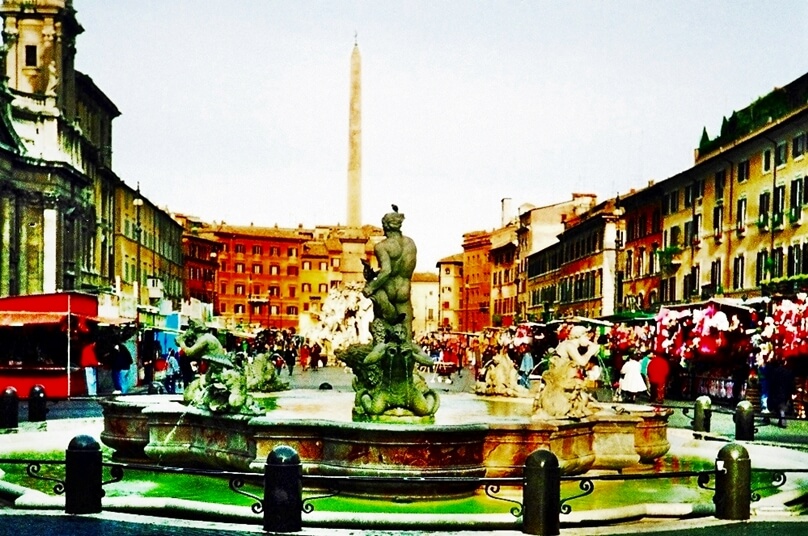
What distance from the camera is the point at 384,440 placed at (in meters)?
11.8

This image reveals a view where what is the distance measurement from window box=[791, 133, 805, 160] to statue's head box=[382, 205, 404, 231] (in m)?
30.1

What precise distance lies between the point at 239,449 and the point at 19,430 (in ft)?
22.1

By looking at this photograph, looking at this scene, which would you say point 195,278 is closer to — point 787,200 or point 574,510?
point 787,200

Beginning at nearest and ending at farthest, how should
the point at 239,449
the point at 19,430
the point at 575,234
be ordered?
the point at 239,449 → the point at 19,430 → the point at 575,234

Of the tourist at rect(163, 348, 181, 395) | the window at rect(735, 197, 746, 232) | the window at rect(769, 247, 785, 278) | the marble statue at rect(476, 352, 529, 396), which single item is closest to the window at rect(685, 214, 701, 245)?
the window at rect(735, 197, 746, 232)

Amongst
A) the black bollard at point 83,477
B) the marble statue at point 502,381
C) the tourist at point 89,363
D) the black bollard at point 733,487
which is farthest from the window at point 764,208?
the black bollard at point 83,477

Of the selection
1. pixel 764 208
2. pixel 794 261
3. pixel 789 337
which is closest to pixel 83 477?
pixel 789 337

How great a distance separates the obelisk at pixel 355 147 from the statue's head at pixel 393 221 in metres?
56.7

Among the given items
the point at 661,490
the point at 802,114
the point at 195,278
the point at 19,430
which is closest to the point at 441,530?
the point at 661,490

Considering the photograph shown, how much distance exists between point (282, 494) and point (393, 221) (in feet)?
18.7

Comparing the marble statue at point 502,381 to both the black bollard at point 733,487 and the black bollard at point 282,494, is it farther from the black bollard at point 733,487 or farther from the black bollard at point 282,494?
the black bollard at point 282,494

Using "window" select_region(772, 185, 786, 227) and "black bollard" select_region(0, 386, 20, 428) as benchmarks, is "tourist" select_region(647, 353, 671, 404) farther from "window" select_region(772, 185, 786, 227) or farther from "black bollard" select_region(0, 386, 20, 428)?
"window" select_region(772, 185, 786, 227)

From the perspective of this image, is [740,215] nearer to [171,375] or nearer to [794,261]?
[794,261]

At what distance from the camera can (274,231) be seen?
467 ft
